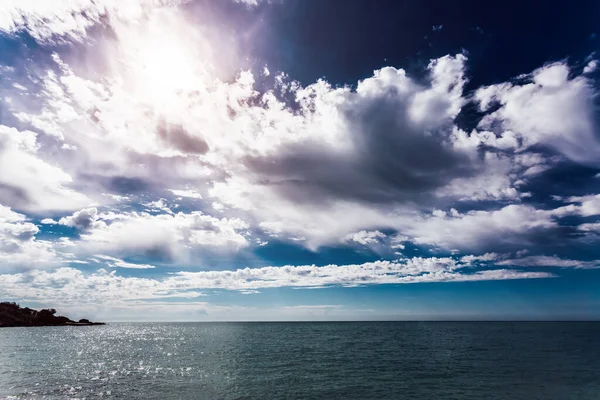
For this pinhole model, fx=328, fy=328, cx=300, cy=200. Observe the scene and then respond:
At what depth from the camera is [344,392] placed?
4066 cm

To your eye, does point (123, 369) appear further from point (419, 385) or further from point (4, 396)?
point (419, 385)

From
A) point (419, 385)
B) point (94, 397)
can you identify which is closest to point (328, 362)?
point (419, 385)

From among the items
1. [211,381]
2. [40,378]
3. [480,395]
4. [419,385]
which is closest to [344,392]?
[419,385]

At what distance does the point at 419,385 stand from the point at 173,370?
41.0 meters

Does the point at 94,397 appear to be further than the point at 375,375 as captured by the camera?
No

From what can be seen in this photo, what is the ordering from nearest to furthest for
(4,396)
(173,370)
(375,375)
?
(4,396)
(375,375)
(173,370)

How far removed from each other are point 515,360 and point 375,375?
37822 mm

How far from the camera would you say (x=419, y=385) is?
44.8 m

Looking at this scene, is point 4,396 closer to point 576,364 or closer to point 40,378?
point 40,378

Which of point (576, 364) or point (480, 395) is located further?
point (576, 364)

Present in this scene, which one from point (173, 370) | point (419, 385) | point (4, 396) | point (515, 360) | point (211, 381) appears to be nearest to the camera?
point (4, 396)

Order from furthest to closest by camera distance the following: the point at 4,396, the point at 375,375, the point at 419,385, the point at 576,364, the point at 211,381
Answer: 1. the point at 576,364
2. the point at 375,375
3. the point at 211,381
4. the point at 419,385
5. the point at 4,396

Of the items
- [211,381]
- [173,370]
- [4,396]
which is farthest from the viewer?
[173,370]

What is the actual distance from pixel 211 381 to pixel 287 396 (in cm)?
1458
